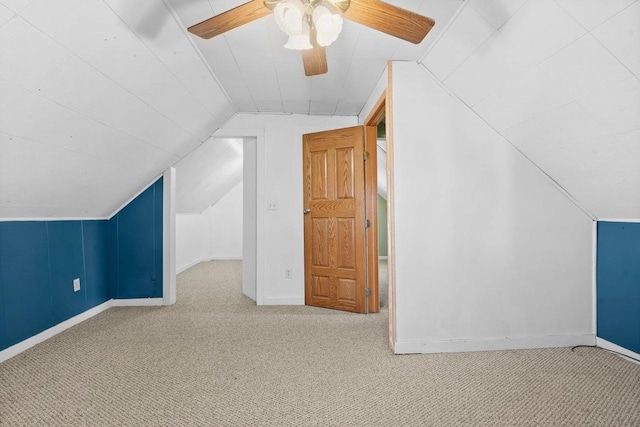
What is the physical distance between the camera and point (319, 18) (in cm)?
123

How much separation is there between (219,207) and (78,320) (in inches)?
170

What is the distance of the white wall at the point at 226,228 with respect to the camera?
6.96 meters

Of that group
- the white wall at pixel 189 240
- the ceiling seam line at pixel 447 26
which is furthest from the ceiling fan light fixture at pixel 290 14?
the white wall at pixel 189 240

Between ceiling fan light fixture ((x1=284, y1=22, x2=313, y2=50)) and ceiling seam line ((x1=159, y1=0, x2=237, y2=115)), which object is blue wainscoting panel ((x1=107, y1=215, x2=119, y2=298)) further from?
ceiling fan light fixture ((x1=284, y1=22, x2=313, y2=50))

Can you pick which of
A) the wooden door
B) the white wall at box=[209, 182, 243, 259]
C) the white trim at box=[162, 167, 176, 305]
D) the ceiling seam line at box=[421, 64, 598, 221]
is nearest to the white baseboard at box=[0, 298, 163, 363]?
the white trim at box=[162, 167, 176, 305]

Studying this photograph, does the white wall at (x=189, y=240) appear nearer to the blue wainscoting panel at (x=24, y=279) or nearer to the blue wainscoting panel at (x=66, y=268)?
the blue wainscoting panel at (x=66, y=268)

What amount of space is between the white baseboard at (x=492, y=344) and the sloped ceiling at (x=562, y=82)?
2.94 feet

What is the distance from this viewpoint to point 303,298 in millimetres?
3473

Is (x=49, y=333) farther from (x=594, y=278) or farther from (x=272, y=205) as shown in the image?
(x=594, y=278)

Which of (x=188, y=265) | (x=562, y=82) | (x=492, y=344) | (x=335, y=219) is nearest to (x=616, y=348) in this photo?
(x=492, y=344)

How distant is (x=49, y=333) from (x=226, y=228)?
15.0ft

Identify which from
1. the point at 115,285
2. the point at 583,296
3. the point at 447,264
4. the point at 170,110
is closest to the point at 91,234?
the point at 115,285

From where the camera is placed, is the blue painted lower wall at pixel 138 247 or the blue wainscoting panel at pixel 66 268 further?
the blue painted lower wall at pixel 138 247

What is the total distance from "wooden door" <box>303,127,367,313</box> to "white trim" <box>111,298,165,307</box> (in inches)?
61.3
